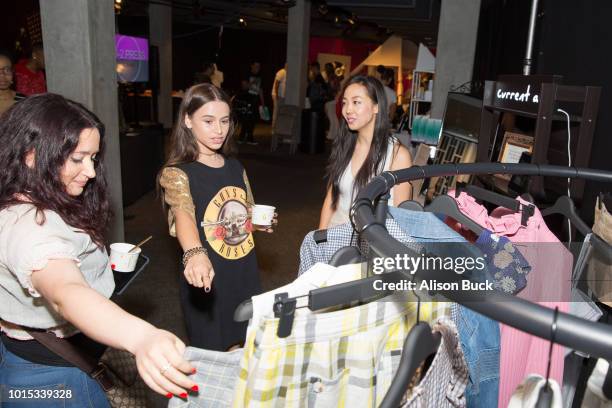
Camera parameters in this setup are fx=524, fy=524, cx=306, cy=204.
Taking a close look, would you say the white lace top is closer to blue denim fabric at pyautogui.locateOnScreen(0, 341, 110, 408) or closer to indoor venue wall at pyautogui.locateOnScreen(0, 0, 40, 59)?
blue denim fabric at pyautogui.locateOnScreen(0, 341, 110, 408)

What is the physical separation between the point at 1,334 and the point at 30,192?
0.50 meters

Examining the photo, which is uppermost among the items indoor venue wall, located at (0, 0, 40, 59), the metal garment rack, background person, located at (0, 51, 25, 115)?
indoor venue wall, located at (0, 0, 40, 59)

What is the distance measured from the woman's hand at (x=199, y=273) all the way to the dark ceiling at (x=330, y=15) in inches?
161

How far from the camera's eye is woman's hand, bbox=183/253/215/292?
1.87 m

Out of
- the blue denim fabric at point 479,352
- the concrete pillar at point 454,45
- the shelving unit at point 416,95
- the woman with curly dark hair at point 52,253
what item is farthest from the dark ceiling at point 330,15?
the blue denim fabric at point 479,352

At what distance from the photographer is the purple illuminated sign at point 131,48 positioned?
33.7 ft

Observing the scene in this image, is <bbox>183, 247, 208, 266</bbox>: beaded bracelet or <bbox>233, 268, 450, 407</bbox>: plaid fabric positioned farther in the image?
<bbox>183, 247, 208, 266</bbox>: beaded bracelet

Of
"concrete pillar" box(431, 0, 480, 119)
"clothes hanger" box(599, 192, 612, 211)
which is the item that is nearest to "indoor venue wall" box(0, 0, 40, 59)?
"concrete pillar" box(431, 0, 480, 119)

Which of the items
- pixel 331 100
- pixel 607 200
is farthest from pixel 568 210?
pixel 331 100

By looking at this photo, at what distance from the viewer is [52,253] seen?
1141 mm

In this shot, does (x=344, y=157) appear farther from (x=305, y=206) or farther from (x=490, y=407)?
(x=305, y=206)

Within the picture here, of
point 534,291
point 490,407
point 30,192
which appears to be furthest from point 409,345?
point 30,192

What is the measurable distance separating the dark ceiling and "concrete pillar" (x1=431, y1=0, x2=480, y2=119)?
0.21 meters

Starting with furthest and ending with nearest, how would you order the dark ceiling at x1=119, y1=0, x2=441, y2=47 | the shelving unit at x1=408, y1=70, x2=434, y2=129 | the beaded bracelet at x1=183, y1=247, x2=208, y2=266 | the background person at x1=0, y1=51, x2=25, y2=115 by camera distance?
the shelving unit at x1=408, y1=70, x2=434, y2=129, the dark ceiling at x1=119, y1=0, x2=441, y2=47, the background person at x1=0, y1=51, x2=25, y2=115, the beaded bracelet at x1=183, y1=247, x2=208, y2=266
